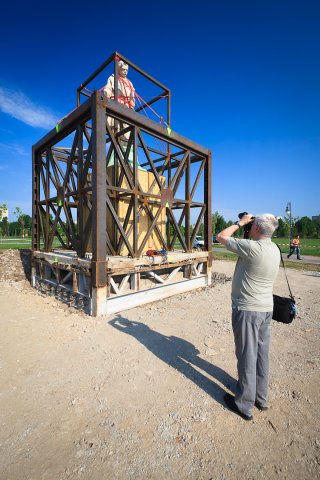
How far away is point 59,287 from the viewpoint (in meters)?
7.11

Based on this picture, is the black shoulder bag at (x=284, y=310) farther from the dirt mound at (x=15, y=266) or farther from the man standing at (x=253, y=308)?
the dirt mound at (x=15, y=266)

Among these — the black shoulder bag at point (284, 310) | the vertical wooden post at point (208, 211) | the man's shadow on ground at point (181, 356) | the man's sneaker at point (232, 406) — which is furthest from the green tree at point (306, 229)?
the man's sneaker at point (232, 406)

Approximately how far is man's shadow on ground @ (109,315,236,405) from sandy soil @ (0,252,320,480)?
20 millimetres

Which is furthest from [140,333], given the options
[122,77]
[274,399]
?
[122,77]

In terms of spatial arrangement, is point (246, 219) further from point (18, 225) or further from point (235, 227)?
point (18, 225)

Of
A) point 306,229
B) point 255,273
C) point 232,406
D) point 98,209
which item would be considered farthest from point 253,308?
point 306,229

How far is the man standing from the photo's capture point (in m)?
2.54

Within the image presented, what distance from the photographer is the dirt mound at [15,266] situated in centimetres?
937

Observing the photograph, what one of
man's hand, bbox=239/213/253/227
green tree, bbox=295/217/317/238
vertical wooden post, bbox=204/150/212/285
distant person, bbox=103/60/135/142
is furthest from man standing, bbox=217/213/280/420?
green tree, bbox=295/217/317/238

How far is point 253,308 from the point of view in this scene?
Answer: 2553mm

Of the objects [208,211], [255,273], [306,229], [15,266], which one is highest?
[306,229]

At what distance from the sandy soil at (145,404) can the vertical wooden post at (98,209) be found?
0.67 meters

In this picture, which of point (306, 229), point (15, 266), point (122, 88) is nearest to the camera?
point (122, 88)

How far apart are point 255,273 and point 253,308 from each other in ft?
1.32
